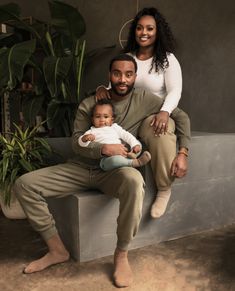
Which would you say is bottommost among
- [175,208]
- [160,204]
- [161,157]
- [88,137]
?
[175,208]

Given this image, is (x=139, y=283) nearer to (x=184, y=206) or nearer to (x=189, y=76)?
(x=184, y=206)

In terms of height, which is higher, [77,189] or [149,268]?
[77,189]

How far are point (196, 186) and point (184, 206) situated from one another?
134 millimetres

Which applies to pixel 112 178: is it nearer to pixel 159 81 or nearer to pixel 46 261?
pixel 46 261

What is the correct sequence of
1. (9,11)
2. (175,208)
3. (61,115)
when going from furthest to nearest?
1. (61,115)
2. (9,11)
3. (175,208)

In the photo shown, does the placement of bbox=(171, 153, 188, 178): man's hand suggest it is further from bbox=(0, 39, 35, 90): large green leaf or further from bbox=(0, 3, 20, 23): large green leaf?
bbox=(0, 3, 20, 23): large green leaf

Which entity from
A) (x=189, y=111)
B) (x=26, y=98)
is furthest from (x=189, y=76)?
(x=26, y=98)

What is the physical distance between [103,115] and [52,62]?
101cm

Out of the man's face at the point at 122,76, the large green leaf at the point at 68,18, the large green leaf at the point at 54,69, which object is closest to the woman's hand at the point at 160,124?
the man's face at the point at 122,76

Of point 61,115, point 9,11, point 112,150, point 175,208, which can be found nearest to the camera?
point 112,150

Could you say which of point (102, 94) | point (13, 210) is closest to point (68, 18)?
point (102, 94)

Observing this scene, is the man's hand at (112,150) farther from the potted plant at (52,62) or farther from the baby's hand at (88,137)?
the potted plant at (52,62)

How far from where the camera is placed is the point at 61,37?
2.72m

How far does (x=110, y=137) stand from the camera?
1.45 meters
